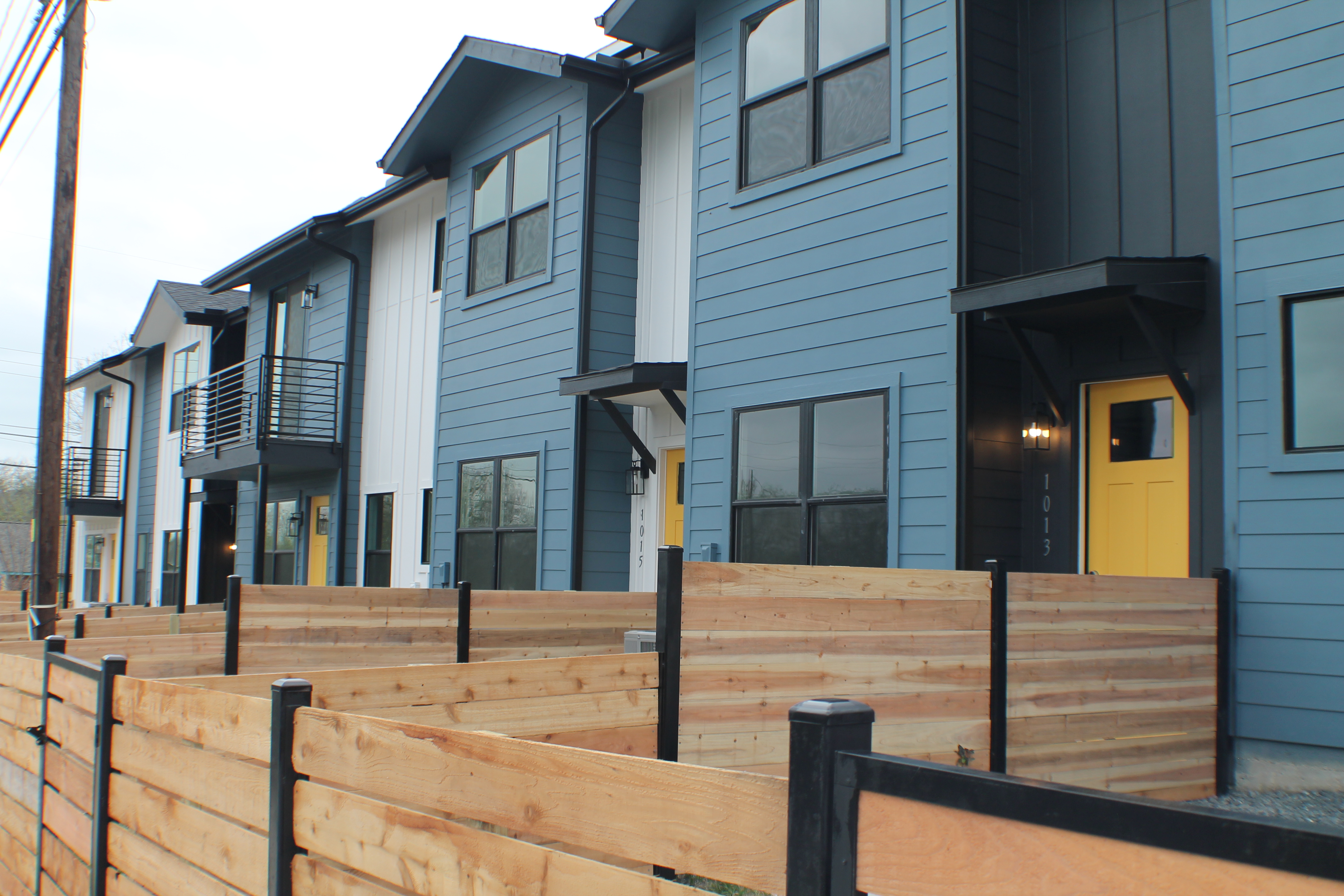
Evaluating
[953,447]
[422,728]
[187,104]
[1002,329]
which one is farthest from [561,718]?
[187,104]

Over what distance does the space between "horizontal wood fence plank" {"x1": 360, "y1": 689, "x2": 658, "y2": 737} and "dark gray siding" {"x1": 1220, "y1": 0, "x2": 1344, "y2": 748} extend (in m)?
3.69

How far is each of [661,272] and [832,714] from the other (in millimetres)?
9859

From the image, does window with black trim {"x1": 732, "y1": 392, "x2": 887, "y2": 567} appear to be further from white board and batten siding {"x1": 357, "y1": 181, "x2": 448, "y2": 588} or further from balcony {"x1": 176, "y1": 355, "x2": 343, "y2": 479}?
balcony {"x1": 176, "y1": 355, "x2": 343, "y2": 479}

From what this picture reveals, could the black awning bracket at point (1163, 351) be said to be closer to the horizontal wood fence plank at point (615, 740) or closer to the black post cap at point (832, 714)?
the horizontal wood fence plank at point (615, 740)

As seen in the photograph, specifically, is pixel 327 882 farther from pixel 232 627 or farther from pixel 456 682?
pixel 232 627

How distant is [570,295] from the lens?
37.4ft

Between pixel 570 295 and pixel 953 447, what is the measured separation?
5313mm

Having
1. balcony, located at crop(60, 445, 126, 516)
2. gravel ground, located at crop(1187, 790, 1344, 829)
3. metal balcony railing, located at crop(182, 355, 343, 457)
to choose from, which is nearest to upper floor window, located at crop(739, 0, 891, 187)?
gravel ground, located at crop(1187, 790, 1344, 829)

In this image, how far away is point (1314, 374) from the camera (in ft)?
19.6

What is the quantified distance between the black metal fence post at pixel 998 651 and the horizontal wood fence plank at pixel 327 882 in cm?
377


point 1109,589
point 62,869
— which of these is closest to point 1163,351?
point 1109,589

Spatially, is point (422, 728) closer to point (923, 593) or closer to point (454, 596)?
point (923, 593)

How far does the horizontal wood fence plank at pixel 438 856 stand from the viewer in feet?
6.66

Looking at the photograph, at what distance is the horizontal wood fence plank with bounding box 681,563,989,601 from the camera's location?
4.89 m
